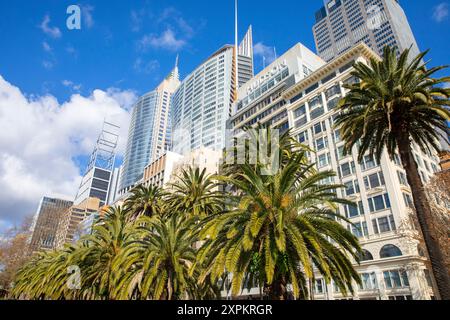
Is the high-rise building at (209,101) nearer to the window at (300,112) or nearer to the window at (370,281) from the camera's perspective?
the window at (300,112)

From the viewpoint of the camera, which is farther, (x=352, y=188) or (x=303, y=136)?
(x=303, y=136)

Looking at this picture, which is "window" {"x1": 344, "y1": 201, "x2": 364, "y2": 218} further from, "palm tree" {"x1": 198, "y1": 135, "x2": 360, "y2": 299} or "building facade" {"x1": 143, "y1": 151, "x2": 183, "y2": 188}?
"building facade" {"x1": 143, "y1": 151, "x2": 183, "y2": 188}

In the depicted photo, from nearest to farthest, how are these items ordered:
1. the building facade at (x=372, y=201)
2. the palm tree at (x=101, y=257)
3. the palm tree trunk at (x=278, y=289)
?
the palm tree trunk at (x=278, y=289)
the palm tree at (x=101, y=257)
the building facade at (x=372, y=201)

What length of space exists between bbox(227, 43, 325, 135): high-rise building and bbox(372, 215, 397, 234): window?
102 feet

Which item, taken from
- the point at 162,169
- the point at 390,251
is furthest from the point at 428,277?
the point at 162,169

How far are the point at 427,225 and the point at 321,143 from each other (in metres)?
41.0

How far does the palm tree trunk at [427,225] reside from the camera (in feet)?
52.6

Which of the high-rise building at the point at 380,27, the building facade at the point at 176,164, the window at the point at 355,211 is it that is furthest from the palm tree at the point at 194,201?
the high-rise building at the point at 380,27

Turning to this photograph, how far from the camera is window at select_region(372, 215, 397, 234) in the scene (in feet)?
139

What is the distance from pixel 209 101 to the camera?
562ft

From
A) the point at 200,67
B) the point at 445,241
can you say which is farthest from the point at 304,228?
the point at 200,67

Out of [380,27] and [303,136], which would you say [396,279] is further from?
[380,27]

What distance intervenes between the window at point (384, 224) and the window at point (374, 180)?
208 inches

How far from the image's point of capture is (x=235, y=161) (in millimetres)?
25031
